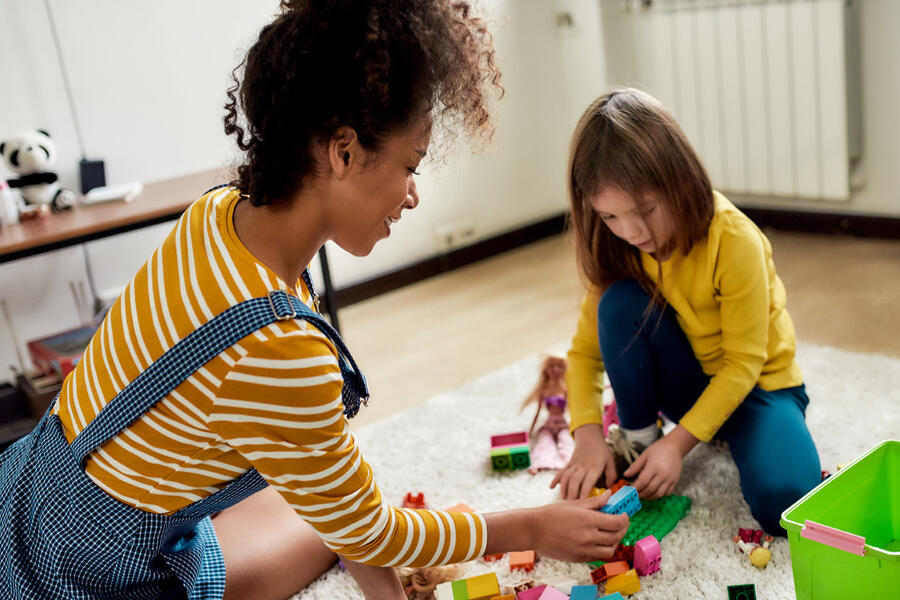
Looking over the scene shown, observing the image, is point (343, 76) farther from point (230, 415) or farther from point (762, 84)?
point (762, 84)

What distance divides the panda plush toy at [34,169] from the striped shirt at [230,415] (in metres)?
1.05

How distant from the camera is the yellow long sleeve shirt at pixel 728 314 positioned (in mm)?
1265

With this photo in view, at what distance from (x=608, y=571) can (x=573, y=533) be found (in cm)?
20

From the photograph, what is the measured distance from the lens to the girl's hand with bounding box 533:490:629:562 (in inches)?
39.7

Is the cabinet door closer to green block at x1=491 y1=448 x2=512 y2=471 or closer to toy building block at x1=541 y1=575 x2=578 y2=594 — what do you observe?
green block at x1=491 y1=448 x2=512 y2=471

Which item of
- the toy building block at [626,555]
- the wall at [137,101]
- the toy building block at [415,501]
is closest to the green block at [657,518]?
the toy building block at [626,555]

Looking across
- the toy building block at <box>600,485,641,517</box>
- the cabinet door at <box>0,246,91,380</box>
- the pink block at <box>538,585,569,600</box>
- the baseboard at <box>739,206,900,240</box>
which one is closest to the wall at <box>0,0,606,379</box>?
the cabinet door at <box>0,246,91,380</box>

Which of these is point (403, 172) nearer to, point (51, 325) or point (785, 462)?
point (785, 462)

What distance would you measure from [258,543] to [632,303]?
0.62 metres

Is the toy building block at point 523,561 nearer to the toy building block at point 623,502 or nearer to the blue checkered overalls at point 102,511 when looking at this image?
the toy building block at point 623,502

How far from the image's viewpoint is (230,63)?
2281 mm

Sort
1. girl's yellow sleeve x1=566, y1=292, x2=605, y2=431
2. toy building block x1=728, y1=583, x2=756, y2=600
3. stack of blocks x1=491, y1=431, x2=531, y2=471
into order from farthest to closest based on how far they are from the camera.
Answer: stack of blocks x1=491, y1=431, x2=531, y2=471 → girl's yellow sleeve x1=566, y1=292, x2=605, y2=431 → toy building block x1=728, y1=583, x2=756, y2=600

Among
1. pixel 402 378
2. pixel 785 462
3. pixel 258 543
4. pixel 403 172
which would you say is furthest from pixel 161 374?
pixel 402 378

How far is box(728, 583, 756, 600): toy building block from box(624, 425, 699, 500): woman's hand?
0.20 m
